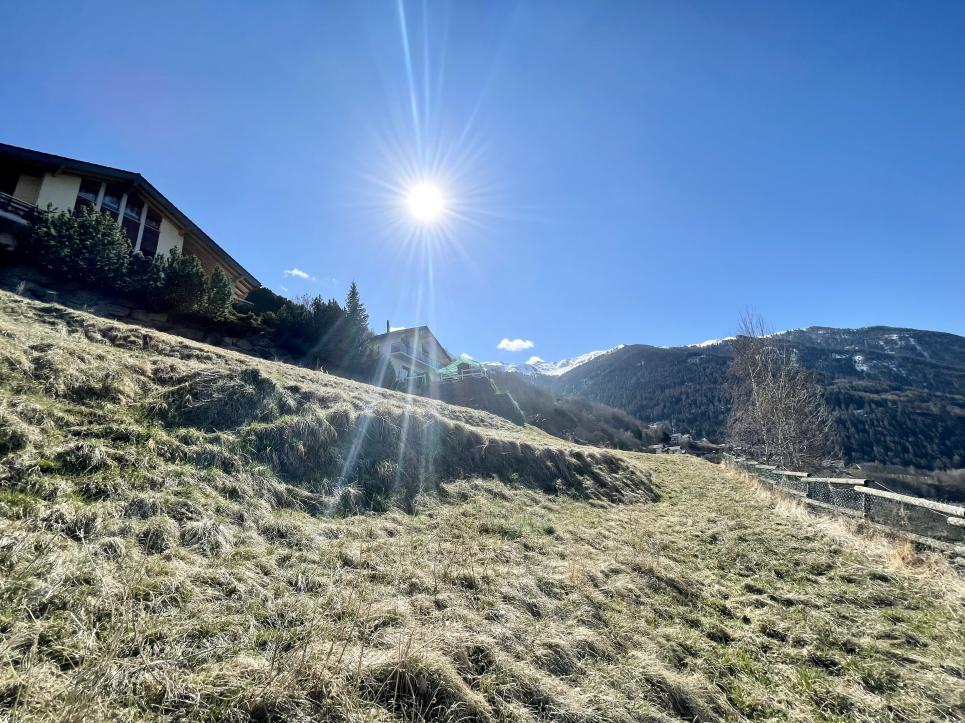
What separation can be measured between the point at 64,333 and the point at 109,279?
11532mm

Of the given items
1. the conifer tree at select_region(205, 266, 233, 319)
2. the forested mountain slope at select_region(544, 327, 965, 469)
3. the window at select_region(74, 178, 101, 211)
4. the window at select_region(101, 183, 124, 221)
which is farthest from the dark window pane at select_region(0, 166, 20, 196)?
the forested mountain slope at select_region(544, 327, 965, 469)

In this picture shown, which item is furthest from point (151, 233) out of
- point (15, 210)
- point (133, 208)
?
point (15, 210)

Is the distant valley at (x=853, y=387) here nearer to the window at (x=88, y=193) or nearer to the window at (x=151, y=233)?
the window at (x=151, y=233)

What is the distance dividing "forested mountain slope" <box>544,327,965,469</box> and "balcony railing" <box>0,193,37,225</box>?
69.2 m

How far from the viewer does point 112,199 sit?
945 inches

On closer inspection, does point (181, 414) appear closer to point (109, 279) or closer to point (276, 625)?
point (276, 625)

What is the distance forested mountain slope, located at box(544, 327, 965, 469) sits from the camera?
6322 cm

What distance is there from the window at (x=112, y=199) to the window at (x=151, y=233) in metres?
1.61

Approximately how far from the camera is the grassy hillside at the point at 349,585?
9.76 ft

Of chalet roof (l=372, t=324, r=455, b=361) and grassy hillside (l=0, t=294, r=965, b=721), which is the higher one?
chalet roof (l=372, t=324, r=455, b=361)

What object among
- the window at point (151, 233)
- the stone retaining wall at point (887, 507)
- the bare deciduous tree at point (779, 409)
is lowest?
the stone retaining wall at point (887, 507)

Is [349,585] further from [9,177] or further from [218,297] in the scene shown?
[9,177]

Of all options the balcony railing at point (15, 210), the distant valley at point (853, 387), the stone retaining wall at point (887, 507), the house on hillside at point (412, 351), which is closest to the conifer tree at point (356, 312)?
the house on hillside at point (412, 351)

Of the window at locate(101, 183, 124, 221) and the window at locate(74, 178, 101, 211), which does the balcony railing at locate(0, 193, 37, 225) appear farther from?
the window at locate(101, 183, 124, 221)
